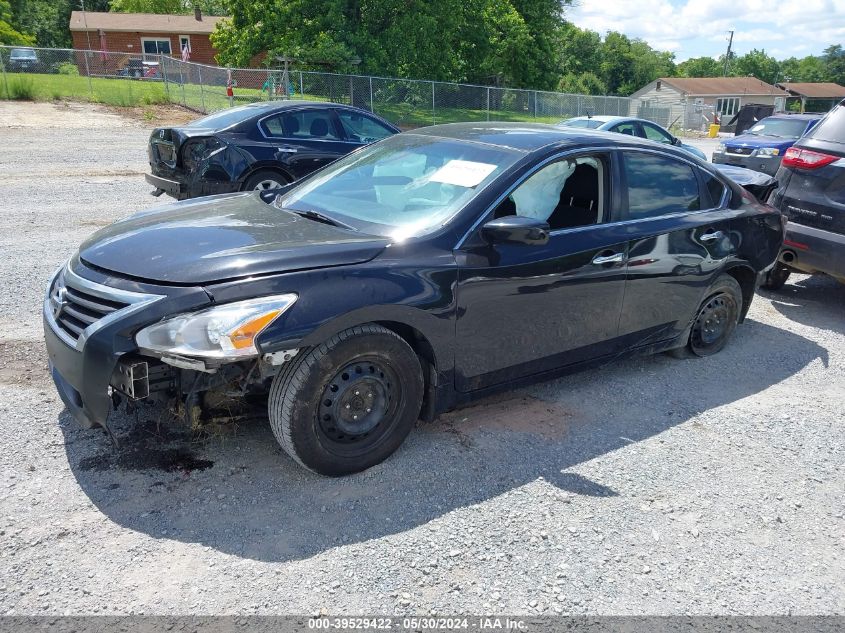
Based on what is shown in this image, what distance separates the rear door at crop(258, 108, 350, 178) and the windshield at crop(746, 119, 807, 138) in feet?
41.3

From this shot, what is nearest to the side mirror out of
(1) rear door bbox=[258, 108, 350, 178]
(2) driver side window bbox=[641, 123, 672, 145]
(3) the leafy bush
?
(1) rear door bbox=[258, 108, 350, 178]

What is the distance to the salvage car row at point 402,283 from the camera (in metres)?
3.16

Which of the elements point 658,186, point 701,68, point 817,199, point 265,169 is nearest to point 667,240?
point 658,186

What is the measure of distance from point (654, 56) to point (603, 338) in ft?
394

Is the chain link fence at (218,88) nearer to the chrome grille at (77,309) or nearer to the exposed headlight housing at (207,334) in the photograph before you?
the chrome grille at (77,309)

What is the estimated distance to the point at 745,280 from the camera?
5.63 metres

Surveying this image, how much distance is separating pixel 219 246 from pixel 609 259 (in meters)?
2.36

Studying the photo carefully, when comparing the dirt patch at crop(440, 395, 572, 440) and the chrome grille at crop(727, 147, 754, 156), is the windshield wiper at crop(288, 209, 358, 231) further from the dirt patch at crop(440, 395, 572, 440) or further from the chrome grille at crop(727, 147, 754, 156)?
the chrome grille at crop(727, 147, 754, 156)

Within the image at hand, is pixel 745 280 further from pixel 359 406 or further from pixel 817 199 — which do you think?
pixel 359 406

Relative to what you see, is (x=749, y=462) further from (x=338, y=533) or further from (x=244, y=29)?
(x=244, y=29)

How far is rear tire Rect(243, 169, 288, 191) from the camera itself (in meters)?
9.22

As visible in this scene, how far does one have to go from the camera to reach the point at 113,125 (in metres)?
20.0

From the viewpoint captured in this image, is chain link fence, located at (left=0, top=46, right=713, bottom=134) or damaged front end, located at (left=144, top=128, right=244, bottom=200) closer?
damaged front end, located at (left=144, top=128, right=244, bottom=200)

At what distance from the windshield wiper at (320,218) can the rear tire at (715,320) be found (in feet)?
9.32
